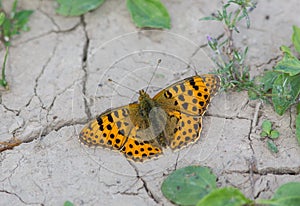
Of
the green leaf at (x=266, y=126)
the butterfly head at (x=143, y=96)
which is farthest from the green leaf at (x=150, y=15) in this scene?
the green leaf at (x=266, y=126)

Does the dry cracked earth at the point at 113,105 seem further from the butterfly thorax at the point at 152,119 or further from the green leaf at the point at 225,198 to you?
the green leaf at the point at 225,198

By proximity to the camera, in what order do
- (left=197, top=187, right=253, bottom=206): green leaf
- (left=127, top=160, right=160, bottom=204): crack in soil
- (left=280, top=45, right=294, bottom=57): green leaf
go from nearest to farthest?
(left=197, top=187, right=253, bottom=206): green leaf
(left=127, top=160, right=160, bottom=204): crack in soil
(left=280, top=45, right=294, bottom=57): green leaf

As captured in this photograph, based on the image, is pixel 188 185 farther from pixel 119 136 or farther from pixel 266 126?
pixel 266 126

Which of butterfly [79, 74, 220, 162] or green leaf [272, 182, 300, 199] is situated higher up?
butterfly [79, 74, 220, 162]

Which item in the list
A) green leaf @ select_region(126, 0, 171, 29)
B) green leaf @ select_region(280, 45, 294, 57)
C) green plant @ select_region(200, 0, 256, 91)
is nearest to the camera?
green plant @ select_region(200, 0, 256, 91)

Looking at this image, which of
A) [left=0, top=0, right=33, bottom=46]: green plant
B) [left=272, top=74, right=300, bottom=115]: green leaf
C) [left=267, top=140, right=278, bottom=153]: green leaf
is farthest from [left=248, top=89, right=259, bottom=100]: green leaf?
[left=0, top=0, right=33, bottom=46]: green plant

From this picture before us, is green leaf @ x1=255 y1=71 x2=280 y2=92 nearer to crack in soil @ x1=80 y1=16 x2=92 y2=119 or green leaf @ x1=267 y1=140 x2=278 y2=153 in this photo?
green leaf @ x1=267 y1=140 x2=278 y2=153
